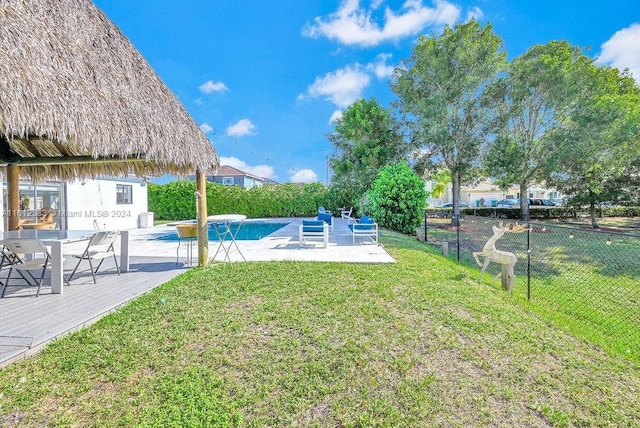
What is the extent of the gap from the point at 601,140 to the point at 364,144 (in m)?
12.9

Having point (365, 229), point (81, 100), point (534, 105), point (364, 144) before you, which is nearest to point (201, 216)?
point (81, 100)

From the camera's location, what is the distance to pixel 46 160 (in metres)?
7.31

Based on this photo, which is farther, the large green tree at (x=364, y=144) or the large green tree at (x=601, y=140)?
the large green tree at (x=364, y=144)

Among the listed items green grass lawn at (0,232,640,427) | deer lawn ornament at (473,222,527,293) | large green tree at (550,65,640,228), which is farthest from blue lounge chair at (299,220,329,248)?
large green tree at (550,65,640,228)

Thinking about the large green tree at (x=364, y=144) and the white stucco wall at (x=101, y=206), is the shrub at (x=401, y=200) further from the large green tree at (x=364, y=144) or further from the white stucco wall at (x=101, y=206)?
the white stucco wall at (x=101, y=206)

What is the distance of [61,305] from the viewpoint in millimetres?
4711

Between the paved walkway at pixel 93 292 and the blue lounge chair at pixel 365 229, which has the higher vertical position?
the blue lounge chair at pixel 365 229

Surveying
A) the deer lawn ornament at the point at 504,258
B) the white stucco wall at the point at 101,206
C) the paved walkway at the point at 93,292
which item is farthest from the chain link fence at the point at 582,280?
the white stucco wall at the point at 101,206

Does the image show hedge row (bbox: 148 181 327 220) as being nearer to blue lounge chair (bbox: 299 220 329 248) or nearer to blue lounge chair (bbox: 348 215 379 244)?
blue lounge chair (bbox: 348 215 379 244)

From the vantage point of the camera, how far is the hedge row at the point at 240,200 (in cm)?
2453

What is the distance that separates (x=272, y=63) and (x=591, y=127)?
762 inches

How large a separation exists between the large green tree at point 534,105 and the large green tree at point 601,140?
64cm

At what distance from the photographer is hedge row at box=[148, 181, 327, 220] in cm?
2453

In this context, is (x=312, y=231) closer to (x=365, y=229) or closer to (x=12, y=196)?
(x=365, y=229)
